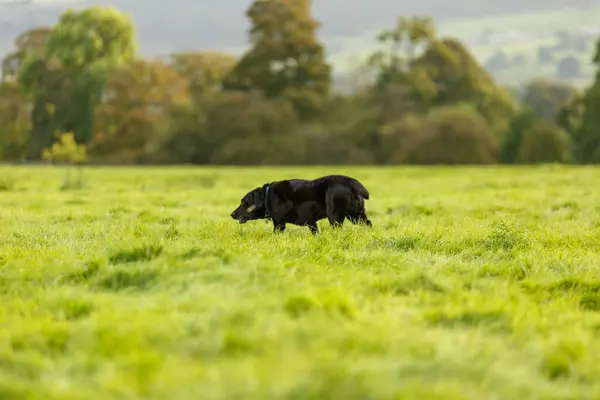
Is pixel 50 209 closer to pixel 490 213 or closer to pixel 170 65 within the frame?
pixel 490 213

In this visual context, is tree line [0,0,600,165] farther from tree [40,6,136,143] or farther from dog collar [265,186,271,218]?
dog collar [265,186,271,218]

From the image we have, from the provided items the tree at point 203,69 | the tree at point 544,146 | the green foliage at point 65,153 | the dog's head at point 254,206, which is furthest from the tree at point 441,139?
the dog's head at point 254,206

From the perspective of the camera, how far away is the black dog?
9383 millimetres

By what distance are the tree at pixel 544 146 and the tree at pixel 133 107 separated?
28.4 metres

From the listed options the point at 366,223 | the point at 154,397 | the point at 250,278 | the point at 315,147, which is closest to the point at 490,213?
the point at 366,223

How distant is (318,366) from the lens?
3.82 metres

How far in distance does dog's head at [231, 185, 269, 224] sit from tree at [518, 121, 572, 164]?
46712 millimetres

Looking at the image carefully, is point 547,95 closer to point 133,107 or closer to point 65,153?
point 133,107

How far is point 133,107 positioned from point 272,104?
43.4 ft

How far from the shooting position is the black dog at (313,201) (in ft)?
30.8

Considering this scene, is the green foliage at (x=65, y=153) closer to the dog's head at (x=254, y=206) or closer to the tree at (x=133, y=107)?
the dog's head at (x=254, y=206)

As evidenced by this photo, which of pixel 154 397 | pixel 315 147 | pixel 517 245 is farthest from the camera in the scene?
pixel 315 147

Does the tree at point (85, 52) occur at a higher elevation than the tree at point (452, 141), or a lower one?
higher

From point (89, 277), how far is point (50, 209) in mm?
8881
